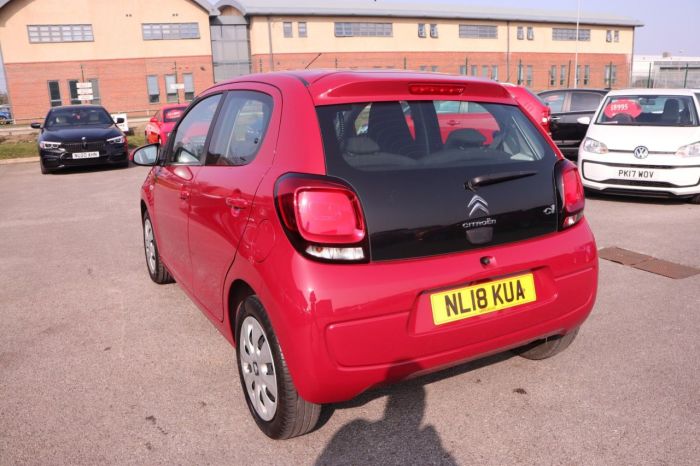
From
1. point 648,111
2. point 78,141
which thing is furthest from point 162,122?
point 648,111

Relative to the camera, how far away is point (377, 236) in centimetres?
243

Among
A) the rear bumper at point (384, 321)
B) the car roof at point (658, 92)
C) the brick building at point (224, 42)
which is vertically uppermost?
the brick building at point (224, 42)

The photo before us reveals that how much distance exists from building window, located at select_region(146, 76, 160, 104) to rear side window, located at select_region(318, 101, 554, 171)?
154 feet

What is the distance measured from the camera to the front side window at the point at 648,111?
877 centimetres

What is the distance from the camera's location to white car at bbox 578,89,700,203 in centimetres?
805

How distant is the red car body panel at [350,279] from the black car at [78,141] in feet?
38.7

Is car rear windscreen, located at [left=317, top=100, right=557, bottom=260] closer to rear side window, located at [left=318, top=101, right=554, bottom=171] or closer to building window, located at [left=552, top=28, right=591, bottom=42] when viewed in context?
rear side window, located at [left=318, top=101, right=554, bottom=171]

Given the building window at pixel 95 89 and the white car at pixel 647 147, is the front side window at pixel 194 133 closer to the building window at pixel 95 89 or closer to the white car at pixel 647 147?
the white car at pixel 647 147

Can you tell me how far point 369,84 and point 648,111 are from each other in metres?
7.88

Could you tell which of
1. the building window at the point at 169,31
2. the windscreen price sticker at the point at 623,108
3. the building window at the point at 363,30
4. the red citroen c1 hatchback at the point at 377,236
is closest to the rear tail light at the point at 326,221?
the red citroen c1 hatchback at the point at 377,236

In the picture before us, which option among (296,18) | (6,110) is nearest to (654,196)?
(296,18)

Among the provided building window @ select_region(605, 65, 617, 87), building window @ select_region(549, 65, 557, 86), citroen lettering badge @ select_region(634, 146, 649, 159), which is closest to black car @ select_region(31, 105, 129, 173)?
citroen lettering badge @ select_region(634, 146, 649, 159)

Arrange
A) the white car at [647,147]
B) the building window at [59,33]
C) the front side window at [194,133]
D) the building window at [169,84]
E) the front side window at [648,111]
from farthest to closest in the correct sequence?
the building window at [169,84]
the building window at [59,33]
the front side window at [648,111]
the white car at [647,147]
the front side window at [194,133]

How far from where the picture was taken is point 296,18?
4834 centimetres
